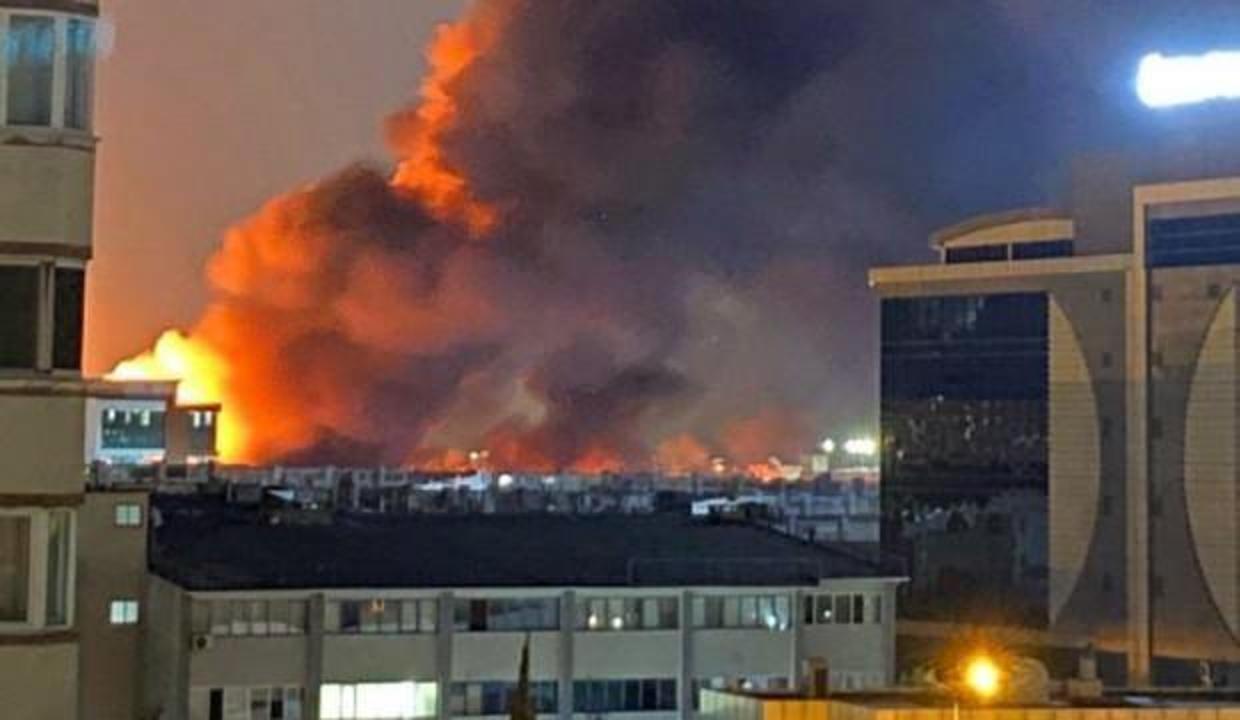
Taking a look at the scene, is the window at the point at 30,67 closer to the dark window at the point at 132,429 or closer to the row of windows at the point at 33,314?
the row of windows at the point at 33,314

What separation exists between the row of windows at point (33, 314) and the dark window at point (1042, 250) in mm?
68954

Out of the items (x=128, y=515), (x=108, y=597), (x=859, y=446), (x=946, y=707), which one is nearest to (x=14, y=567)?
(x=946, y=707)

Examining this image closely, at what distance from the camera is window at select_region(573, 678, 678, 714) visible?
148 feet

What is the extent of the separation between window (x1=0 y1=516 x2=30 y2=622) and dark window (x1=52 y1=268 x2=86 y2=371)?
76 centimetres

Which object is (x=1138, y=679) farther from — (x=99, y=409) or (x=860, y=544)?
(x=99, y=409)

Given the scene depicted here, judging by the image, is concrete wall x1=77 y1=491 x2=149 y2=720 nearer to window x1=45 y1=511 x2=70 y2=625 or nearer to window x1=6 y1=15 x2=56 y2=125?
window x1=45 y1=511 x2=70 y2=625

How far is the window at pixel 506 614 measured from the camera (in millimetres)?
44656

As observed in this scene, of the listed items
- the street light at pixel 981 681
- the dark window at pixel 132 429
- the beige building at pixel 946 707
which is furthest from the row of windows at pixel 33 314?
the dark window at pixel 132 429

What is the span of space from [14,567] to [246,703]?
32.1 meters

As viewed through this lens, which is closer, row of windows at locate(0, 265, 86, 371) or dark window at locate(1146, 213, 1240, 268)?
row of windows at locate(0, 265, 86, 371)

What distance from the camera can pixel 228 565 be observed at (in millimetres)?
45188

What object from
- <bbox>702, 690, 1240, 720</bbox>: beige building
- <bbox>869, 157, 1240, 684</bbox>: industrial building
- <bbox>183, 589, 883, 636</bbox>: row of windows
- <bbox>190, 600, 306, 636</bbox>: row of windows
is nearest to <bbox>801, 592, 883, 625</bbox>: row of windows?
<bbox>183, 589, 883, 636</bbox>: row of windows

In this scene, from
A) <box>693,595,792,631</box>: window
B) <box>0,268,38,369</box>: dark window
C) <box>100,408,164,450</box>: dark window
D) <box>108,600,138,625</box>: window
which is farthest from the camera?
<box>100,408,164,450</box>: dark window

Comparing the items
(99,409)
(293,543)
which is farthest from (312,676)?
(99,409)
